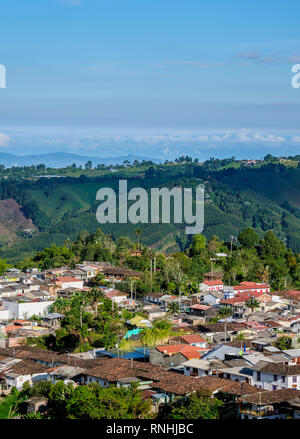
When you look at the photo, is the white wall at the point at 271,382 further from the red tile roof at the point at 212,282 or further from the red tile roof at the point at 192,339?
the red tile roof at the point at 212,282

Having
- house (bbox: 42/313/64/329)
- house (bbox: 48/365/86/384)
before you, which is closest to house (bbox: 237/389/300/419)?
house (bbox: 48/365/86/384)

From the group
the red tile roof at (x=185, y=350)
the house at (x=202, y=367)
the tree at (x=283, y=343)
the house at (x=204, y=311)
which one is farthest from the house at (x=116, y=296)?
the house at (x=202, y=367)

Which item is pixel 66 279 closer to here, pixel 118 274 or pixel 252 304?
pixel 118 274

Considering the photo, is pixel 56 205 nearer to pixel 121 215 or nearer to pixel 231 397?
pixel 121 215

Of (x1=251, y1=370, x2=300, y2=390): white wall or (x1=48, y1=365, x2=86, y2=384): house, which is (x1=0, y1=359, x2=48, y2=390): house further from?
(x1=251, y1=370, x2=300, y2=390): white wall

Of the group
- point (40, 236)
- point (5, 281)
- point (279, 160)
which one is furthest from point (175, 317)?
point (279, 160)

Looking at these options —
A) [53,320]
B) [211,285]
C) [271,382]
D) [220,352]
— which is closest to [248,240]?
[211,285]

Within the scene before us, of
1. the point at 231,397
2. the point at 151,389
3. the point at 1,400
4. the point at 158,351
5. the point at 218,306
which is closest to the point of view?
the point at 231,397
